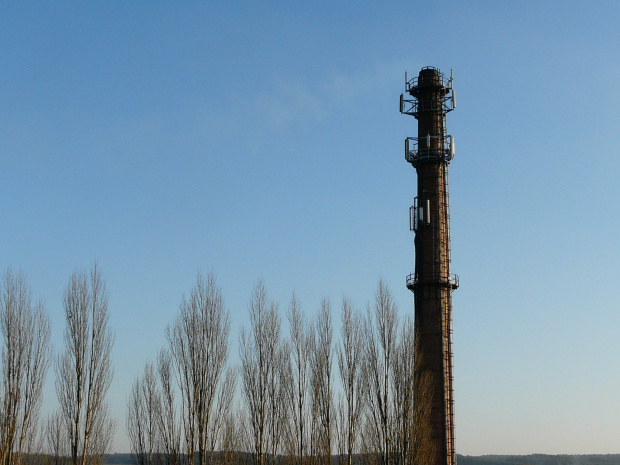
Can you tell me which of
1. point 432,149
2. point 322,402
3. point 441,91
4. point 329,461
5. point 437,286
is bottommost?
point 329,461

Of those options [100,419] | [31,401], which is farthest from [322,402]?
[31,401]

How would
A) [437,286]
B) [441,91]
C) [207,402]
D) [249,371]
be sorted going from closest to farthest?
[207,402] < [249,371] < [437,286] < [441,91]

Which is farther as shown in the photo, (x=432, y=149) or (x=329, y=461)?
(x=432, y=149)

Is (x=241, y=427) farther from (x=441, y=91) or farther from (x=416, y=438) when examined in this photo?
(x=441, y=91)

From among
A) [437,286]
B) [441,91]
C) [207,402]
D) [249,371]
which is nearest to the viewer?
[207,402]

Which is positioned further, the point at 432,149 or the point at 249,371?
the point at 432,149

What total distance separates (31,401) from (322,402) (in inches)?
615

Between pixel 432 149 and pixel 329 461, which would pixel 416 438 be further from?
pixel 432 149

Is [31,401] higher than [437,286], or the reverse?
[437,286]

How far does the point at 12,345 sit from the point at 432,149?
2861 centimetres

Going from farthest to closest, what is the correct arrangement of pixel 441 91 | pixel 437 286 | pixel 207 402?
1. pixel 441 91
2. pixel 437 286
3. pixel 207 402

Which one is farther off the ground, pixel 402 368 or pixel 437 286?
pixel 437 286

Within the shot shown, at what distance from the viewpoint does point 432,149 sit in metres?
50.0

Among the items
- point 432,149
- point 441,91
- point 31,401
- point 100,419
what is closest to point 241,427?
point 100,419
